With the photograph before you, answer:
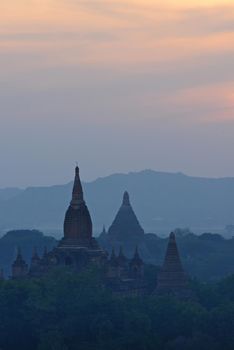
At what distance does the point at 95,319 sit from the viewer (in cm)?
11019

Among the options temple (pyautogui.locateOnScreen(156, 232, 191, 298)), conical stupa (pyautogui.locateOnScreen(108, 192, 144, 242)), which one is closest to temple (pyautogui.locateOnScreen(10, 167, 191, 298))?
temple (pyautogui.locateOnScreen(156, 232, 191, 298))

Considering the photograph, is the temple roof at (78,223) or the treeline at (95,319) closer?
the treeline at (95,319)

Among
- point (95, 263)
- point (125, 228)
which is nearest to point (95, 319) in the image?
point (95, 263)

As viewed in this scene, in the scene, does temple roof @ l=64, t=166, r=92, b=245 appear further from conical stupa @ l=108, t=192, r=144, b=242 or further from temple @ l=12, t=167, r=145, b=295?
conical stupa @ l=108, t=192, r=144, b=242

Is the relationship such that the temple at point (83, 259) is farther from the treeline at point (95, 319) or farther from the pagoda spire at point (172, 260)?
the treeline at point (95, 319)

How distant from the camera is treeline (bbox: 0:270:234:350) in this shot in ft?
347

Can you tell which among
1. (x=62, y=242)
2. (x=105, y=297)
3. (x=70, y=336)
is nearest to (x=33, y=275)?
(x=62, y=242)

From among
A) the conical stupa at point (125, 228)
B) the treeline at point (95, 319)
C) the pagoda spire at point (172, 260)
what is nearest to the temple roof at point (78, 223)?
the treeline at point (95, 319)

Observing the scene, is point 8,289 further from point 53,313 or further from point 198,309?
point 198,309

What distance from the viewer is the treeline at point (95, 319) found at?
347 ft

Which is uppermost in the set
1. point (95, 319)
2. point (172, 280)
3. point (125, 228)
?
point (125, 228)

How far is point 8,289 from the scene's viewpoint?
116750 mm

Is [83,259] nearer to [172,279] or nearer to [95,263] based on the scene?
[95,263]

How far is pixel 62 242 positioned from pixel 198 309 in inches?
601
